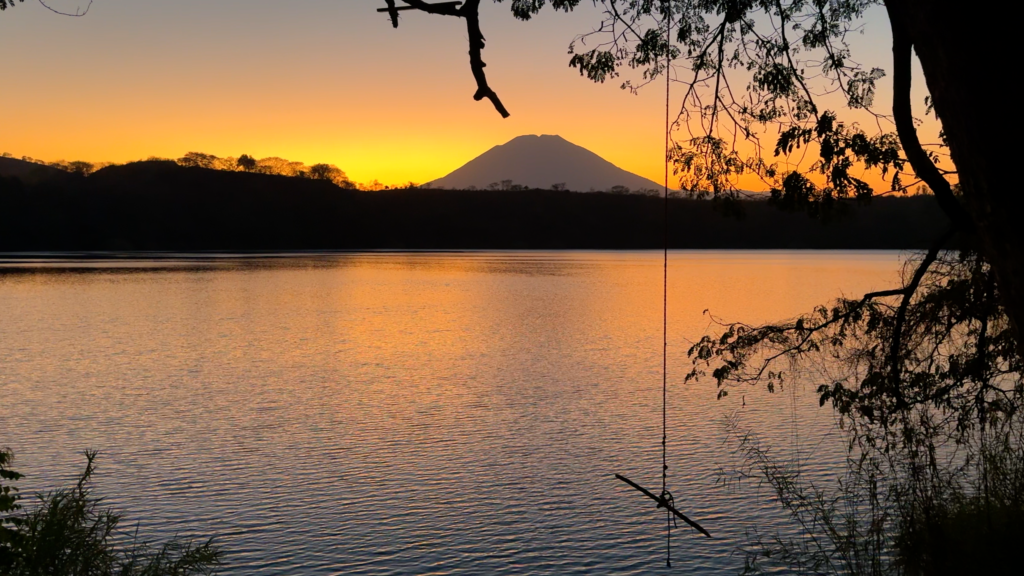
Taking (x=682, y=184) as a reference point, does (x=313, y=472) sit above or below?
below

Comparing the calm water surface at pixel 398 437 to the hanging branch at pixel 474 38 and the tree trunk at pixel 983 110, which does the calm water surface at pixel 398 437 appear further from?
the tree trunk at pixel 983 110

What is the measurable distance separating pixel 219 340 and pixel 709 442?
66.3 feet

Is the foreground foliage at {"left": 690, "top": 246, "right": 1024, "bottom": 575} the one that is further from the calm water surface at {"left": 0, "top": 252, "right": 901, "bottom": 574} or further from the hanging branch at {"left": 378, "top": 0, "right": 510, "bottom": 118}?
the hanging branch at {"left": 378, "top": 0, "right": 510, "bottom": 118}

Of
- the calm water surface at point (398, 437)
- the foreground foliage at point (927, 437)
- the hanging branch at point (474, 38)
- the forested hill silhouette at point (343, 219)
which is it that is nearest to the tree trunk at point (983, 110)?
the hanging branch at point (474, 38)

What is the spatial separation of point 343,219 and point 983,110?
18788 centimetres

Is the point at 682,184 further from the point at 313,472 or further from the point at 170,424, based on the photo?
the point at 170,424

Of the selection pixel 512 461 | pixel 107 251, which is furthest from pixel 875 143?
pixel 107 251

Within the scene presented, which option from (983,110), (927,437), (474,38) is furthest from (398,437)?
(983,110)

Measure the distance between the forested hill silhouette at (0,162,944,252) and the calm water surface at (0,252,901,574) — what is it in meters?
136

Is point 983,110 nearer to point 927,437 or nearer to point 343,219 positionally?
point 927,437

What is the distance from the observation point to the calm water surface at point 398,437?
32.6 feet

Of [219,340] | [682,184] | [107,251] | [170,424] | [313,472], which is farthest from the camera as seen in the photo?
[107,251]

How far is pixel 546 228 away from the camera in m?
196

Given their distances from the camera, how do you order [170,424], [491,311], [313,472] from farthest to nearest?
[491,311] → [170,424] → [313,472]
